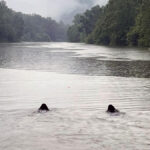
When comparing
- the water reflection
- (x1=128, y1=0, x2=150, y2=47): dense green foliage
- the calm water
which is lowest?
the water reflection

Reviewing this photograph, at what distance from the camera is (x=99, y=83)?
520 inches

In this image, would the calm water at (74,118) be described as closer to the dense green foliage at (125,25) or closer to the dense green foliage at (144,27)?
the dense green foliage at (144,27)

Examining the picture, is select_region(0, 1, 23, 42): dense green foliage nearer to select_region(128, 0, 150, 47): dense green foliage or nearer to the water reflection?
select_region(128, 0, 150, 47): dense green foliage

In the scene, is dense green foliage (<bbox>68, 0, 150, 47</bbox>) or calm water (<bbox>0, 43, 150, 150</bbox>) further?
dense green foliage (<bbox>68, 0, 150, 47</bbox>)

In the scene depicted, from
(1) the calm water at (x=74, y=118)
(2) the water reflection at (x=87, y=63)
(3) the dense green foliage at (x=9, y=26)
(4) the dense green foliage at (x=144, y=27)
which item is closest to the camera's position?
(1) the calm water at (x=74, y=118)

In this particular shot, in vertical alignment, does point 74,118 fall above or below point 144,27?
below

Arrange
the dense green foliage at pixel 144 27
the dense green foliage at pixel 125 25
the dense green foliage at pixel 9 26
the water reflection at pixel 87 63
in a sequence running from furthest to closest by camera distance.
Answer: the dense green foliage at pixel 9 26, the dense green foliage at pixel 125 25, the dense green foliage at pixel 144 27, the water reflection at pixel 87 63

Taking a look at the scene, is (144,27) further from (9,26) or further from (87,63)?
(9,26)

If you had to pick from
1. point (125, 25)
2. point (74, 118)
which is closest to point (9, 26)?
point (125, 25)

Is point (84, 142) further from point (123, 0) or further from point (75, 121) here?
point (123, 0)

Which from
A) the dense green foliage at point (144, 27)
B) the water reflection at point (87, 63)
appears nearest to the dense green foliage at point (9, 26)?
the dense green foliage at point (144, 27)

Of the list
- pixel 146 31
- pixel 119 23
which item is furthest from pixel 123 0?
pixel 146 31

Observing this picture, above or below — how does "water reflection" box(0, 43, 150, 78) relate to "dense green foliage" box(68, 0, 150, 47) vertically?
below

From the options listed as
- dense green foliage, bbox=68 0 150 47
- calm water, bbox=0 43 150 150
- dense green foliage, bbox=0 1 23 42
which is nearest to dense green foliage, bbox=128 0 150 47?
dense green foliage, bbox=68 0 150 47
